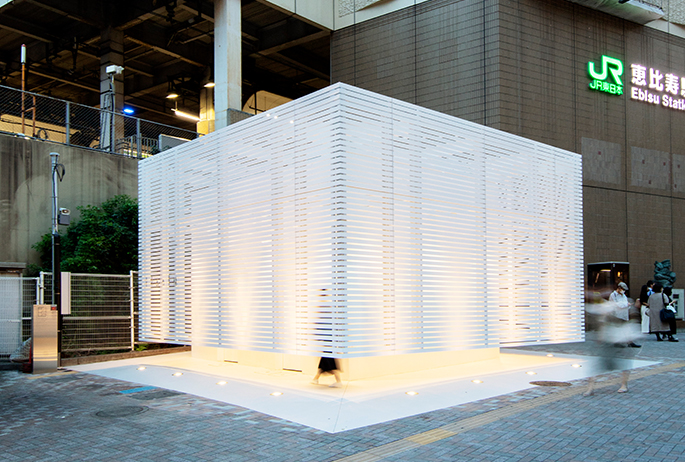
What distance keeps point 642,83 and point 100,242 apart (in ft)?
60.0

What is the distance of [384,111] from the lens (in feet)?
31.5

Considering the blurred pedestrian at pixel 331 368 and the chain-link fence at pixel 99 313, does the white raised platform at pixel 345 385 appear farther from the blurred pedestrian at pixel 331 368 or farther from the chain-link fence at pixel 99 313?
the chain-link fence at pixel 99 313

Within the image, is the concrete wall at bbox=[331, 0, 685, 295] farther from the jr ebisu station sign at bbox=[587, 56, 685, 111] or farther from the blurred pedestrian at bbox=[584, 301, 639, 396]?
the blurred pedestrian at bbox=[584, 301, 639, 396]

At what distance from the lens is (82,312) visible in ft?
44.0

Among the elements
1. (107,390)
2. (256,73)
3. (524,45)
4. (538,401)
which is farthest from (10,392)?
(256,73)

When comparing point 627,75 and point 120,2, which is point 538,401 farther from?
point 120,2

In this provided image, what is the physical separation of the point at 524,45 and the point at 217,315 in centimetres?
1273

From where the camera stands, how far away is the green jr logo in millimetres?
19516

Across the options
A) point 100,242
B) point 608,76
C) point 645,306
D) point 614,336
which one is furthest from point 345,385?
point 608,76

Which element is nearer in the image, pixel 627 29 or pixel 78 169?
pixel 78 169

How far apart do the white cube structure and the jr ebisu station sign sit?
303 inches

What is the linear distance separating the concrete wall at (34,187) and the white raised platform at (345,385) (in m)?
4.83

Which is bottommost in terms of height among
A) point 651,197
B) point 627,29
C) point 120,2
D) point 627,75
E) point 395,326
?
point 395,326

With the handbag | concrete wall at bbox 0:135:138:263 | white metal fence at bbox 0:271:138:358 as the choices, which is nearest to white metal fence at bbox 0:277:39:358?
white metal fence at bbox 0:271:138:358
